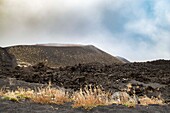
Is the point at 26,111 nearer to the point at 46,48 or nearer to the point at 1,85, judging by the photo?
the point at 1,85

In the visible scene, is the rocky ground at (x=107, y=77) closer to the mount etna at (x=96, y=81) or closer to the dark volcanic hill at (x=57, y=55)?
the mount etna at (x=96, y=81)

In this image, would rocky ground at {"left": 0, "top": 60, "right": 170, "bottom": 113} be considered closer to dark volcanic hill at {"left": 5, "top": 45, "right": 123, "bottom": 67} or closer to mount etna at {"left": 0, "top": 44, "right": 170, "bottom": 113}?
mount etna at {"left": 0, "top": 44, "right": 170, "bottom": 113}

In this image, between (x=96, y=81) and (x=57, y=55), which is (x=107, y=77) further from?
(x=57, y=55)

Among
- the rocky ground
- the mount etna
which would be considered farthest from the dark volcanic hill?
the rocky ground

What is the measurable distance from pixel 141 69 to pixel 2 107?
24527 millimetres

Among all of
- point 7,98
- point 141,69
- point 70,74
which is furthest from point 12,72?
point 7,98

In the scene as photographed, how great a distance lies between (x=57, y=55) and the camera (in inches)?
2340

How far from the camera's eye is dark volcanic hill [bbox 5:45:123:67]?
181ft

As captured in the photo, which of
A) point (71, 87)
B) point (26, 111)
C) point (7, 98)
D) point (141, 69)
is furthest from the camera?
point (141, 69)

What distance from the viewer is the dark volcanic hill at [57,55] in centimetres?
5503

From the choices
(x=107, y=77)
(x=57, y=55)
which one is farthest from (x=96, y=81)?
(x=57, y=55)

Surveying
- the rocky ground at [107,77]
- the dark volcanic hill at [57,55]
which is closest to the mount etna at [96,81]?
the rocky ground at [107,77]

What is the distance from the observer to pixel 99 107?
12523 mm

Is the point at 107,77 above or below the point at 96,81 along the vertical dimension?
above
